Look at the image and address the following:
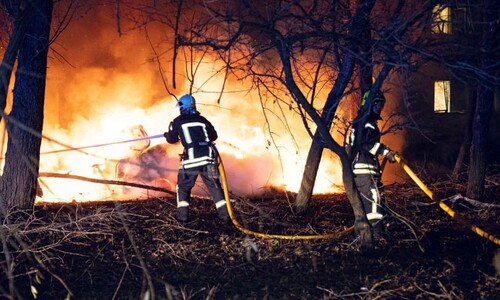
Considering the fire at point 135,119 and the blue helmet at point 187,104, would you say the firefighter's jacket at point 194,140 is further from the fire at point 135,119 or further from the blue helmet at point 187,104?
the fire at point 135,119

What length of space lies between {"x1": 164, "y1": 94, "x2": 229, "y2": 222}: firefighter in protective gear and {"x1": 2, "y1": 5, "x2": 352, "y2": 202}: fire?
11.3ft

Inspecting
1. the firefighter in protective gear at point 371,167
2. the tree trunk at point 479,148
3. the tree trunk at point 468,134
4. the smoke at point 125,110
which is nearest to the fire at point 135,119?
the smoke at point 125,110

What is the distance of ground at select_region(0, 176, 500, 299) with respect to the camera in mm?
5672

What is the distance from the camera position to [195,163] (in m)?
7.93

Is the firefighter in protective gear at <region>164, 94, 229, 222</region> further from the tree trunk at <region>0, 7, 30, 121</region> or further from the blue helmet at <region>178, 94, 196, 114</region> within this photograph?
the tree trunk at <region>0, 7, 30, 121</region>

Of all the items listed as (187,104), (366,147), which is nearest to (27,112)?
(187,104)

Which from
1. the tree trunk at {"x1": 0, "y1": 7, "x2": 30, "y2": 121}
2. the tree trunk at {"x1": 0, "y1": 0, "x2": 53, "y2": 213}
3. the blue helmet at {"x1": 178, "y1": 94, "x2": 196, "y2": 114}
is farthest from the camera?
the blue helmet at {"x1": 178, "y1": 94, "x2": 196, "y2": 114}

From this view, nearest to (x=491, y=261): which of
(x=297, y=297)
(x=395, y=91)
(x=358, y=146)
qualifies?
(x=358, y=146)

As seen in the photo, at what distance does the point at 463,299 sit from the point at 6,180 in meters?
5.84

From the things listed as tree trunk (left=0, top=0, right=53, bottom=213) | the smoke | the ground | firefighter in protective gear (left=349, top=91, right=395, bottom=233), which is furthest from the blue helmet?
the smoke

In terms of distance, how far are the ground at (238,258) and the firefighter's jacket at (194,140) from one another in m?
0.83

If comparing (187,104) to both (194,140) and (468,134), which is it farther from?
(468,134)

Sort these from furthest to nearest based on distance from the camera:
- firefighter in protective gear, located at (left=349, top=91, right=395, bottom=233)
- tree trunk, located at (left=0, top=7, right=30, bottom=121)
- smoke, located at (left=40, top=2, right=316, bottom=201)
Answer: smoke, located at (left=40, top=2, right=316, bottom=201) < firefighter in protective gear, located at (left=349, top=91, right=395, bottom=233) < tree trunk, located at (left=0, top=7, right=30, bottom=121)

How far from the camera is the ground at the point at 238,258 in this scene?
18.6 ft
